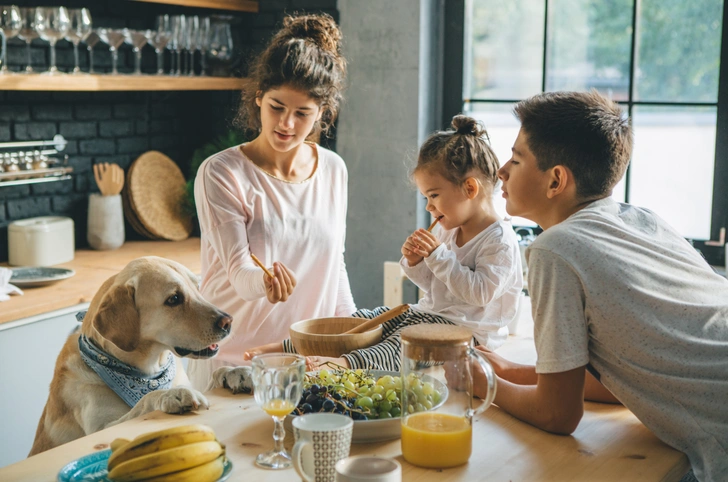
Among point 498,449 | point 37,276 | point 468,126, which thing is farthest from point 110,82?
point 498,449

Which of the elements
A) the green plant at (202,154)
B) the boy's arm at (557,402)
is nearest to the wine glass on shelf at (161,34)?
the green plant at (202,154)

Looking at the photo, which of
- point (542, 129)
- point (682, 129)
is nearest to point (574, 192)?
point (542, 129)

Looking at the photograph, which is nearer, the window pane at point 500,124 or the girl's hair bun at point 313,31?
the girl's hair bun at point 313,31

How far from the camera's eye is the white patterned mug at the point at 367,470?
1.12 meters

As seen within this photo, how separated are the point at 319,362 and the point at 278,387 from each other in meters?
0.39

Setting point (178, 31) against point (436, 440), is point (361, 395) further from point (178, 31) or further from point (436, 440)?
point (178, 31)

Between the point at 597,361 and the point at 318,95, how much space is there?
1145mm

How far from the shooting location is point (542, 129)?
1.60 metres

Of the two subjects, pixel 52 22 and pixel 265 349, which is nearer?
pixel 265 349

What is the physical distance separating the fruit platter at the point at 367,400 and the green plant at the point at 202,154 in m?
2.49

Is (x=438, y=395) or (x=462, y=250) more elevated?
(x=462, y=250)

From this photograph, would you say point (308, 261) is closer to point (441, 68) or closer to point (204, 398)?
point (204, 398)

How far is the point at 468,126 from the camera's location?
2143 mm

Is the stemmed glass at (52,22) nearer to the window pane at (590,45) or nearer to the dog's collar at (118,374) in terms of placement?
the dog's collar at (118,374)
